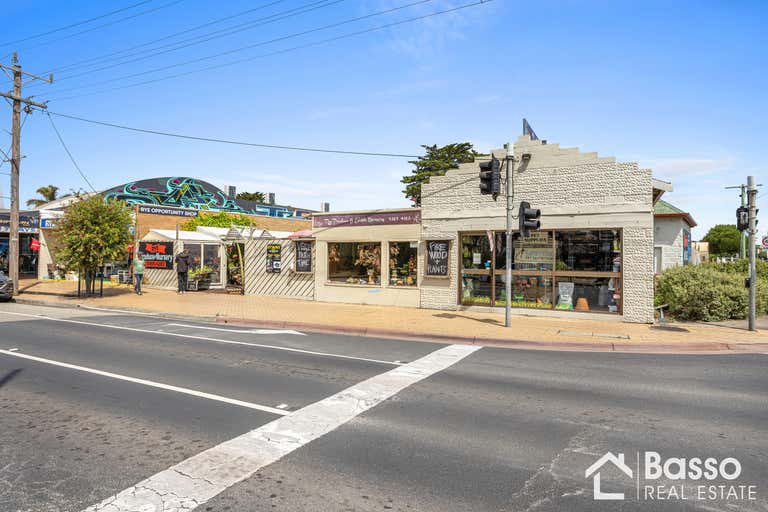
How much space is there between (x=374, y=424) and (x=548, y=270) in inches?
424

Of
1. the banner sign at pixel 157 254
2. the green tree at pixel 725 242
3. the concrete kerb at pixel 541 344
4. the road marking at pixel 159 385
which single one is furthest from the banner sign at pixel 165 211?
the green tree at pixel 725 242

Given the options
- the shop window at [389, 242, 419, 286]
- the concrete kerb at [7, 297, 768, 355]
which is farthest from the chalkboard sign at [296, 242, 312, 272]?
the concrete kerb at [7, 297, 768, 355]

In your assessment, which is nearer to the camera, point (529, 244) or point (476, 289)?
point (529, 244)

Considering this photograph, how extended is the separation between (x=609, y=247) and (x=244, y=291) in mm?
14781

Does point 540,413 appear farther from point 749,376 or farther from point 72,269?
point 72,269

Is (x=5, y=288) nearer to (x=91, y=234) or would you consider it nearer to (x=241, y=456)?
(x=91, y=234)

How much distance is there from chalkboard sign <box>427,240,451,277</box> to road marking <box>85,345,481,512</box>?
9.57 m

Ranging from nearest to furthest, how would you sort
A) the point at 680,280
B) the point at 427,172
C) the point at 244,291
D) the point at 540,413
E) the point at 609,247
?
the point at 540,413
the point at 609,247
the point at 680,280
the point at 244,291
the point at 427,172

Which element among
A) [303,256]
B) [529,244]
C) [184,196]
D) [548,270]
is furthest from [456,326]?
[184,196]

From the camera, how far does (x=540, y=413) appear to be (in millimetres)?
5762

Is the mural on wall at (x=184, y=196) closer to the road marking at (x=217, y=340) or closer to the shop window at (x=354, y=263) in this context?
the shop window at (x=354, y=263)

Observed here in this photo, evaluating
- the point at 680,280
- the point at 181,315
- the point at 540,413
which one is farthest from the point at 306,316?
the point at 680,280

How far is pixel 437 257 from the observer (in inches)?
650

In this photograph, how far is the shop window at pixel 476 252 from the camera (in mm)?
15746
